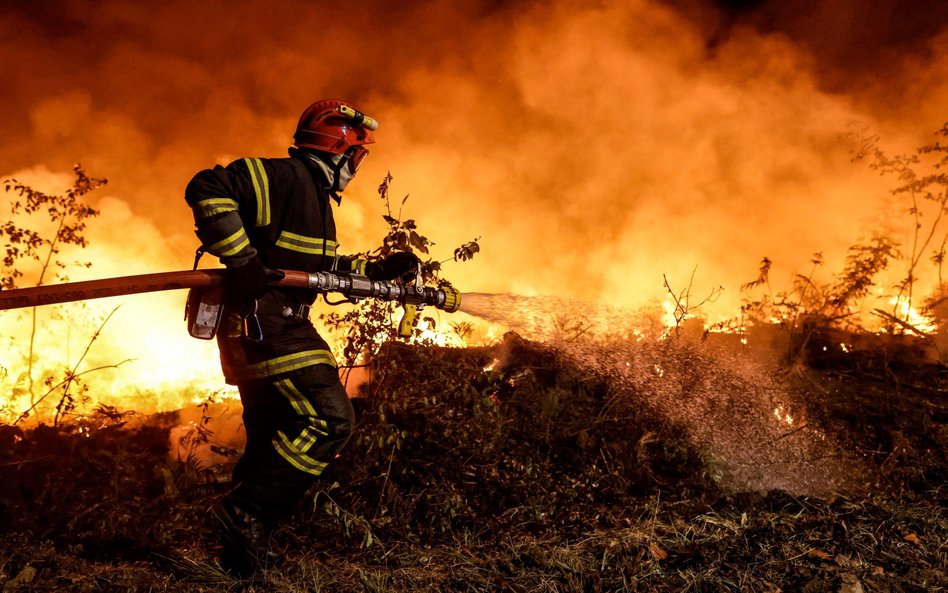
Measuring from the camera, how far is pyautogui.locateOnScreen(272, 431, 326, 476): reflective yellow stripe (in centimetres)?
298

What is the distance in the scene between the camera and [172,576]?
3129mm

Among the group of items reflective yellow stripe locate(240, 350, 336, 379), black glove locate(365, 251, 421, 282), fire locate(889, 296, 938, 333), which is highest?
fire locate(889, 296, 938, 333)

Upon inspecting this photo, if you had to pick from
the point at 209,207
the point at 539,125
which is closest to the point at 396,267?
the point at 209,207

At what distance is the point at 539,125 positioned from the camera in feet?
31.0

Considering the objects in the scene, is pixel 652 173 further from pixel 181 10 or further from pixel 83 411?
pixel 83 411

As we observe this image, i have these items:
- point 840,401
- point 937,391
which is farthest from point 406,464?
point 937,391

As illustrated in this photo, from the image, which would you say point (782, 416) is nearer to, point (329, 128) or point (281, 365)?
point (281, 365)

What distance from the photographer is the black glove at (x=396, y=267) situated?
365 centimetres

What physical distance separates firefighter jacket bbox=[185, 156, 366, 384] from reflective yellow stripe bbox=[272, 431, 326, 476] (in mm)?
355

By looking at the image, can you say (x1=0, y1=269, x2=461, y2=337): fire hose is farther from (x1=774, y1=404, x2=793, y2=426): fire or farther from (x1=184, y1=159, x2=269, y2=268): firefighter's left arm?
(x1=774, y1=404, x2=793, y2=426): fire

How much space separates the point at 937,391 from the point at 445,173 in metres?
6.71

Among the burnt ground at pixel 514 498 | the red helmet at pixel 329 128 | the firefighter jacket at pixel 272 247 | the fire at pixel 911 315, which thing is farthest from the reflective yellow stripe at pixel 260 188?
the fire at pixel 911 315

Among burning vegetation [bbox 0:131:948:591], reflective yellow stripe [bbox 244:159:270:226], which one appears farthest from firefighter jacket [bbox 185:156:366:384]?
burning vegetation [bbox 0:131:948:591]

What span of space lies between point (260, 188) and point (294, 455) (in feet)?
4.65
